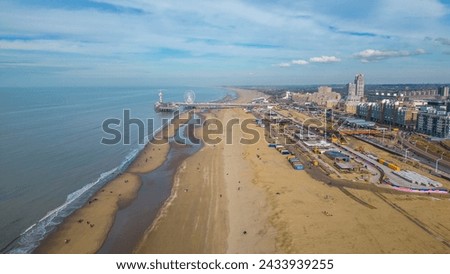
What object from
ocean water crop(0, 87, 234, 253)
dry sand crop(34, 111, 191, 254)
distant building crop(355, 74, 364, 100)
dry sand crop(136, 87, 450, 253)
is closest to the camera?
dry sand crop(136, 87, 450, 253)

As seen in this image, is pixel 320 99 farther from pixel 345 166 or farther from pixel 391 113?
pixel 345 166

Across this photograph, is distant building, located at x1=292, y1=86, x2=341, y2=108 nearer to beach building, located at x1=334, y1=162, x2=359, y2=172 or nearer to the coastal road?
the coastal road

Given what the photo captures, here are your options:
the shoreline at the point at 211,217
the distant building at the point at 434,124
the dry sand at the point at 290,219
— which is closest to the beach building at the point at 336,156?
the dry sand at the point at 290,219

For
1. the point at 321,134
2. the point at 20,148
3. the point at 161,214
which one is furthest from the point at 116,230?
the point at 321,134

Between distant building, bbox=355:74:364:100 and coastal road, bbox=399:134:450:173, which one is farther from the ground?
distant building, bbox=355:74:364:100

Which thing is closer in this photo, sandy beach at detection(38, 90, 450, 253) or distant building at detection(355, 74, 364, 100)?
sandy beach at detection(38, 90, 450, 253)

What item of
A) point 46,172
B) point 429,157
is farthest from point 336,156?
point 46,172

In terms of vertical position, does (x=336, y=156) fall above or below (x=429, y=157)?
above

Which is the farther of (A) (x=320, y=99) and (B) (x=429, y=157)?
(A) (x=320, y=99)

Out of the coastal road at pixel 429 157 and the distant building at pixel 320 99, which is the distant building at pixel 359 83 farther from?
the coastal road at pixel 429 157

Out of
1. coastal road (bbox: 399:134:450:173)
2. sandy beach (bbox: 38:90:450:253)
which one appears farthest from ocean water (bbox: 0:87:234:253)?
coastal road (bbox: 399:134:450:173)
